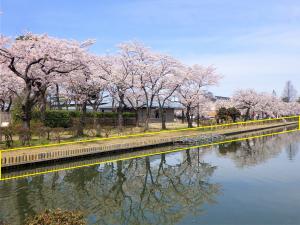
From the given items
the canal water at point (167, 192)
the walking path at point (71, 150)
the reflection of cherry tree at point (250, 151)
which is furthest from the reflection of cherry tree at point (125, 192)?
the reflection of cherry tree at point (250, 151)

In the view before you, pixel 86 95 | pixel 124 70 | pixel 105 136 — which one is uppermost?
pixel 124 70

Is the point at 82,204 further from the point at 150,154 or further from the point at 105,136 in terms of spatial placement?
the point at 105,136

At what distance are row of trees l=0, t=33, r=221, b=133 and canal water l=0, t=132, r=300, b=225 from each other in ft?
24.6

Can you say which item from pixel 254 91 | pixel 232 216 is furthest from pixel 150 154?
pixel 254 91

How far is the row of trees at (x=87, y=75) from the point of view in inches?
910

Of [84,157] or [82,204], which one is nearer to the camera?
[82,204]

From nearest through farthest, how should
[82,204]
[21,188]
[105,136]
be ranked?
[82,204] → [21,188] → [105,136]

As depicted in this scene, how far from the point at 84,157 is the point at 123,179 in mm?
4112

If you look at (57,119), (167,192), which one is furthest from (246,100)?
(167,192)

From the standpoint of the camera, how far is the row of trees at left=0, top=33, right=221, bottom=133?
75.8ft

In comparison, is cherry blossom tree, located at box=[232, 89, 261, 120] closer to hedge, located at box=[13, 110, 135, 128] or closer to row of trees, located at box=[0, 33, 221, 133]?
row of trees, located at box=[0, 33, 221, 133]

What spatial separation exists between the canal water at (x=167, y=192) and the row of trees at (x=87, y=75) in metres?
7.50

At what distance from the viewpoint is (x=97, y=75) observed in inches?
1272

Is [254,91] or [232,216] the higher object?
[254,91]
